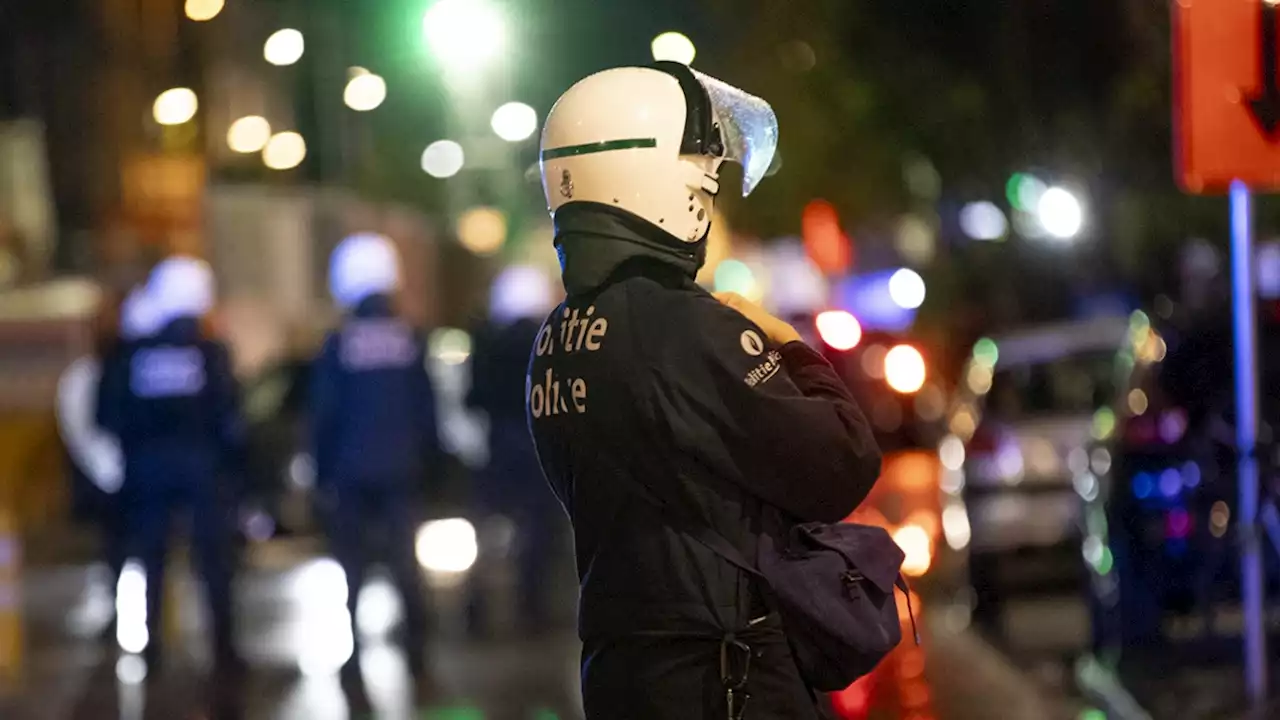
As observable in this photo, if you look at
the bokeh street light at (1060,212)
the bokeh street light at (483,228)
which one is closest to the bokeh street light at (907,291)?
the bokeh street light at (1060,212)

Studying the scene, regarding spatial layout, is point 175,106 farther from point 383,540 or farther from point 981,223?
point 383,540

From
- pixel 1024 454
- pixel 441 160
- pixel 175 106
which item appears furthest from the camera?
pixel 441 160

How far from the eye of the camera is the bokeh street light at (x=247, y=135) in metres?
34.9

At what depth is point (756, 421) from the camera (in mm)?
3619

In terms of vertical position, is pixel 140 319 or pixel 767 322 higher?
pixel 140 319

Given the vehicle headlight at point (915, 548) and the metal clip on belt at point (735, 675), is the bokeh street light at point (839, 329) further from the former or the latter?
the metal clip on belt at point (735, 675)

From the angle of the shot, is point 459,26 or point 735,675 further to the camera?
point 459,26

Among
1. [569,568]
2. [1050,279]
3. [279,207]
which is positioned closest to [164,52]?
[279,207]

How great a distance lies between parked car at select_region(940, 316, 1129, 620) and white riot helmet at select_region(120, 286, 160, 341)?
4787 millimetres

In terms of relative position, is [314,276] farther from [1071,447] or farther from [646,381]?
[646,381]

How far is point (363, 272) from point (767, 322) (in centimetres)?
691

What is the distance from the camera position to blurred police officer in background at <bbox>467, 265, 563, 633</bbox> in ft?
40.3

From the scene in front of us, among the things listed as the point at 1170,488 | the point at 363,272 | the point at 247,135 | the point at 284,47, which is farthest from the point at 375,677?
the point at 247,135

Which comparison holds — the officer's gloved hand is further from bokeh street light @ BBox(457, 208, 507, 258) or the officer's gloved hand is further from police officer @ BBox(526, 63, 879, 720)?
bokeh street light @ BBox(457, 208, 507, 258)
